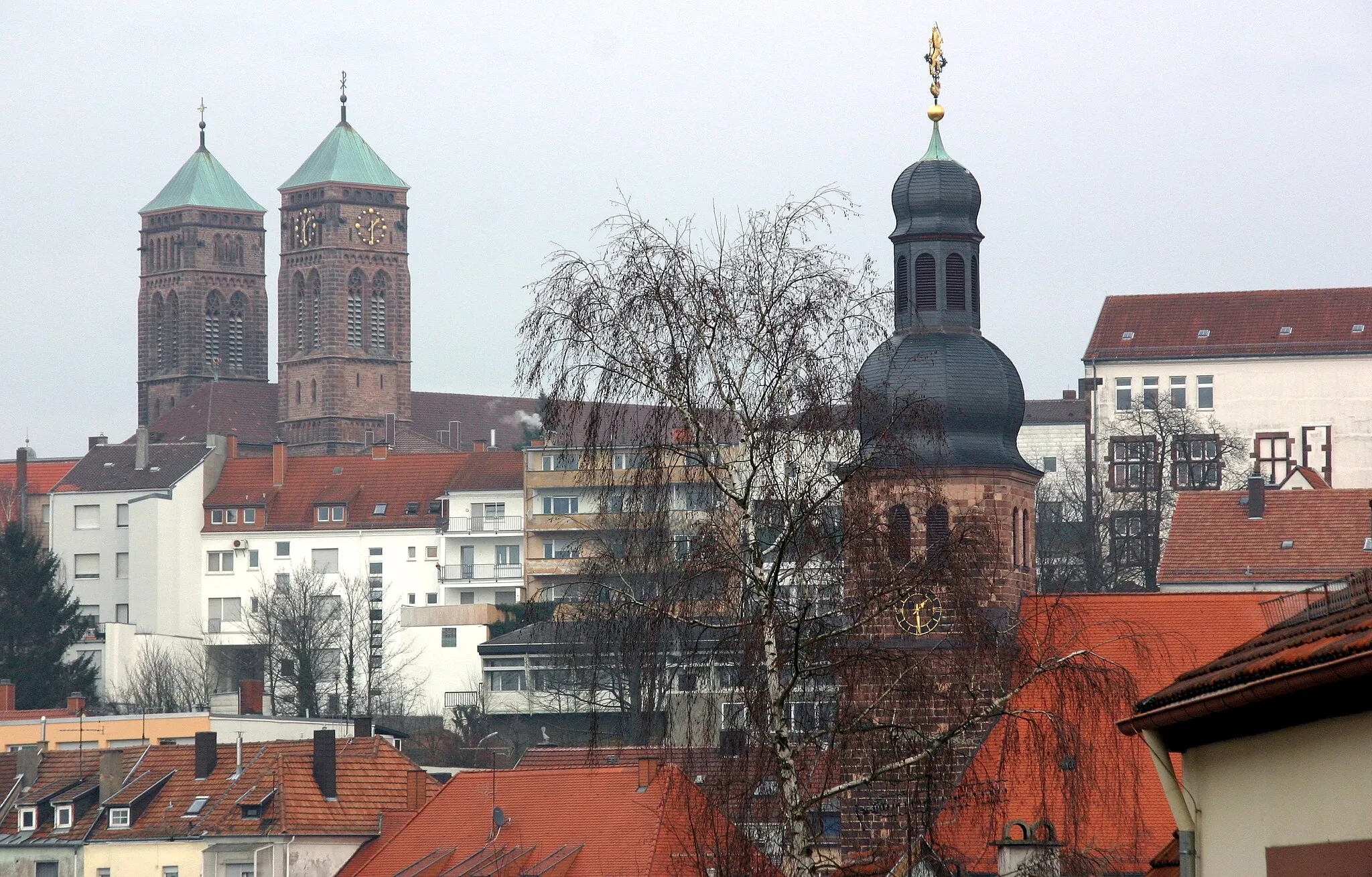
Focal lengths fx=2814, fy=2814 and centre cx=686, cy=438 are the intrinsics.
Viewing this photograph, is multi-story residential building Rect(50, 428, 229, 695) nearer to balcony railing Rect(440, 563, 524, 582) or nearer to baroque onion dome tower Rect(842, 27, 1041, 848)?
balcony railing Rect(440, 563, 524, 582)

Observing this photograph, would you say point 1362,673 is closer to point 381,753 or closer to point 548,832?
point 548,832

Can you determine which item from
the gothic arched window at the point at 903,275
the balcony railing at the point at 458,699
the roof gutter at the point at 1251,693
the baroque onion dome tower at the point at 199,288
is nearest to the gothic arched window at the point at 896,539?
the roof gutter at the point at 1251,693

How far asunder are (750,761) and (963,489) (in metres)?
19.8

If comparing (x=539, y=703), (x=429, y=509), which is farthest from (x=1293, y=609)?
(x=429, y=509)

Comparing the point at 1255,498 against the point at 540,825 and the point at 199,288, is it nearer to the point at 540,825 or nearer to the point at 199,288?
the point at 540,825

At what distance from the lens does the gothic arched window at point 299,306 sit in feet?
547

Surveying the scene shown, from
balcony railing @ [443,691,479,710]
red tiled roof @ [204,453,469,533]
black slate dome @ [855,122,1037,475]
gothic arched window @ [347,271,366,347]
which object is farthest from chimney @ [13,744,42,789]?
gothic arched window @ [347,271,366,347]

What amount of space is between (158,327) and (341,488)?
169 feet

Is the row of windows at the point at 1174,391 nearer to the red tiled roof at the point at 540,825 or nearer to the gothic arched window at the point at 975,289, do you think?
the red tiled roof at the point at 540,825

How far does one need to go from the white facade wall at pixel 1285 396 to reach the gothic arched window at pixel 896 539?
8408 centimetres

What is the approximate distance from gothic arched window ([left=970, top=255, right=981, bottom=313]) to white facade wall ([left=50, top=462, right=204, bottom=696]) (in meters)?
80.1

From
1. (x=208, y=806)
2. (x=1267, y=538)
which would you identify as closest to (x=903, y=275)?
(x=1267, y=538)

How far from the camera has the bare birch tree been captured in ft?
68.9

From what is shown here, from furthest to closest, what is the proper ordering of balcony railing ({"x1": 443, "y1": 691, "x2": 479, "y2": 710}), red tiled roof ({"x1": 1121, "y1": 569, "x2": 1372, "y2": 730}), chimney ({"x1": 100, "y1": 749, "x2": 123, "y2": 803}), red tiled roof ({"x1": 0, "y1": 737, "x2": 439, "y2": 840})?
balcony railing ({"x1": 443, "y1": 691, "x2": 479, "y2": 710}) → chimney ({"x1": 100, "y1": 749, "x2": 123, "y2": 803}) → red tiled roof ({"x1": 0, "y1": 737, "x2": 439, "y2": 840}) → red tiled roof ({"x1": 1121, "y1": 569, "x2": 1372, "y2": 730})
